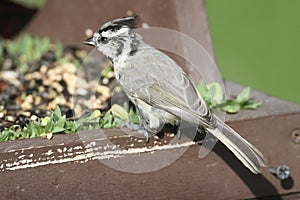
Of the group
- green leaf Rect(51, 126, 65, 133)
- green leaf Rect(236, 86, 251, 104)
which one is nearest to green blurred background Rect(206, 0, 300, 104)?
green leaf Rect(236, 86, 251, 104)

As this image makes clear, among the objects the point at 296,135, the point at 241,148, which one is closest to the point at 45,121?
the point at 241,148

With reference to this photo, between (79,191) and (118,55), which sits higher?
(118,55)

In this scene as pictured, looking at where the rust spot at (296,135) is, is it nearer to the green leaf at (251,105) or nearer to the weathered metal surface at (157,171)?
the weathered metal surface at (157,171)

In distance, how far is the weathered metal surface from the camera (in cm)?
227

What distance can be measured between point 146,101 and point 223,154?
29 centimetres

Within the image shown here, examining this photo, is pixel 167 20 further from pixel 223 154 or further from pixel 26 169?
pixel 26 169

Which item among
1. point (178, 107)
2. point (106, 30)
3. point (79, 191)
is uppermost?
point (106, 30)

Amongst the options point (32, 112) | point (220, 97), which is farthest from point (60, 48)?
point (220, 97)

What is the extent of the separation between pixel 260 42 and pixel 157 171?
8.53 feet

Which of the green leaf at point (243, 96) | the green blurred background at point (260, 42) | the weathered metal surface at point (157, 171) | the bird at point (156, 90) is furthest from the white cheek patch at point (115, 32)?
the green blurred background at point (260, 42)

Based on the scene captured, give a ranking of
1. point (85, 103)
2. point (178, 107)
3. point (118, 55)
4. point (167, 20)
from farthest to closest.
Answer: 1. point (167, 20)
2. point (85, 103)
3. point (118, 55)
4. point (178, 107)

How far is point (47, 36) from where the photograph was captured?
3.76 metres

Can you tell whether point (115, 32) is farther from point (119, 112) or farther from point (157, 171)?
point (157, 171)

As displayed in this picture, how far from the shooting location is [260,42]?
16.0ft
